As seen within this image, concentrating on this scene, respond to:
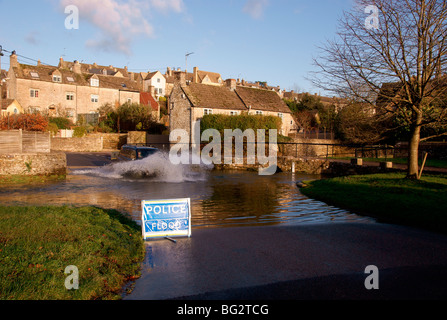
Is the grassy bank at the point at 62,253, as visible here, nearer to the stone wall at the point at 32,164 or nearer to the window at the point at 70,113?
the stone wall at the point at 32,164

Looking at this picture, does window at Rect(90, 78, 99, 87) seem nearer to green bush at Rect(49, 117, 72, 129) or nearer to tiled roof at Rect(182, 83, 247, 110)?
green bush at Rect(49, 117, 72, 129)

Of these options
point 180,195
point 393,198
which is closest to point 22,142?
point 180,195

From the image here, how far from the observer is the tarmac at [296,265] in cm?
547

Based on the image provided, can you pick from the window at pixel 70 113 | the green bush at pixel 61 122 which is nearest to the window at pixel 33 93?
the window at pixel 70 113

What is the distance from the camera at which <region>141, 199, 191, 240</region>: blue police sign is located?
8.45 metres

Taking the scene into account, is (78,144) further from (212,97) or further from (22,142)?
(22,142)

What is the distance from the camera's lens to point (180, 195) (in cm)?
1598

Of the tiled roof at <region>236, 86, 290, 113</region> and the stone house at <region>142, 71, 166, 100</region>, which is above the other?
the stone house at <region>142, 71, 166, 100</region>

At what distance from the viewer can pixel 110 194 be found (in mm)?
15852

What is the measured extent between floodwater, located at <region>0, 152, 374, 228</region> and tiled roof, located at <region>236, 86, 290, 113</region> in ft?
94.9

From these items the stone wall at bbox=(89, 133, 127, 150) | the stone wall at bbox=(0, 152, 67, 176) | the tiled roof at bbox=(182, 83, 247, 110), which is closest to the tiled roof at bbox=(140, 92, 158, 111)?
the stone wall at bbox=(89, 133, 127, 150)

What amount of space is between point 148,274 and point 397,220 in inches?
302
